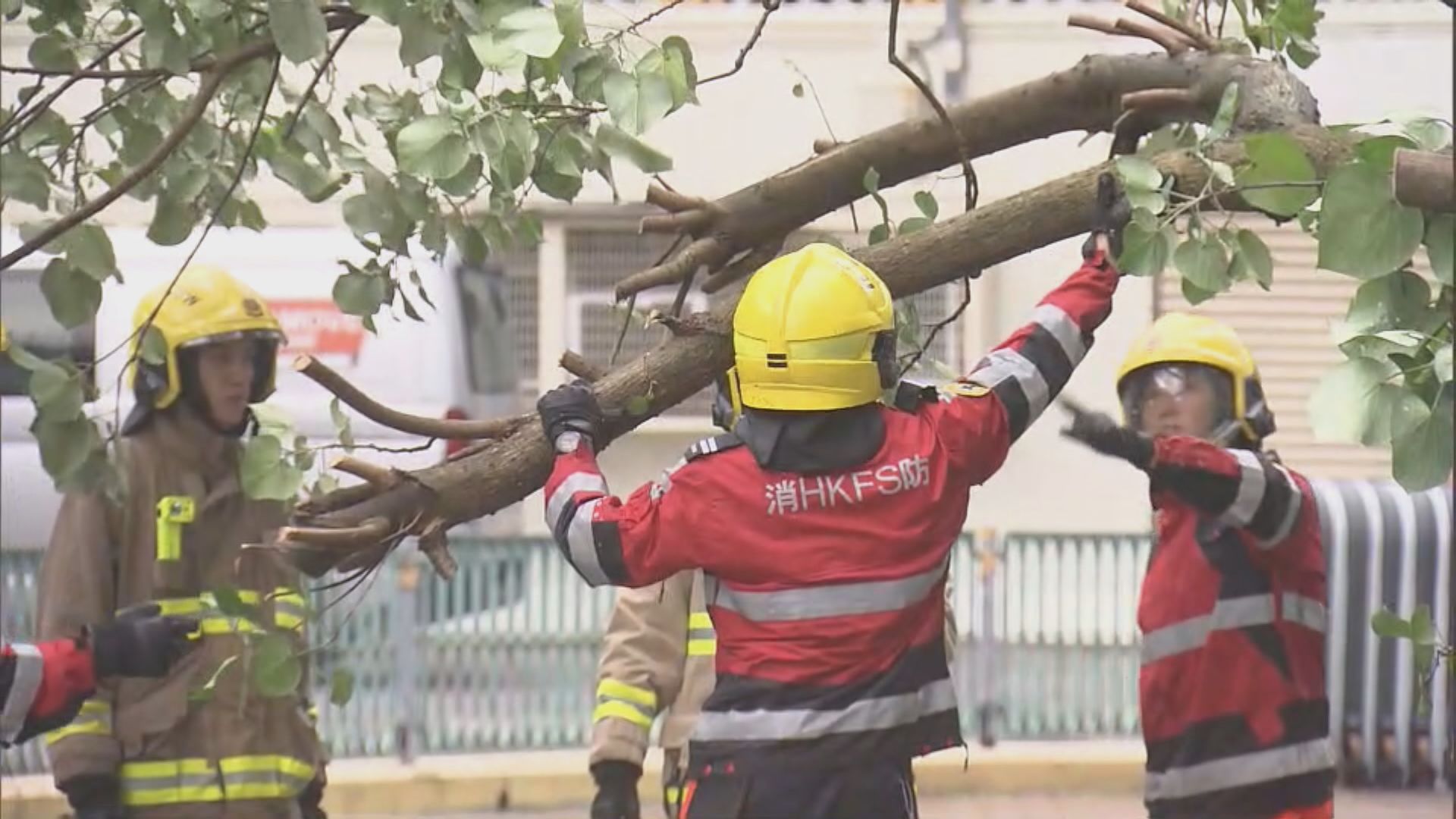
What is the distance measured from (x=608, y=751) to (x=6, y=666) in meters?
1.22

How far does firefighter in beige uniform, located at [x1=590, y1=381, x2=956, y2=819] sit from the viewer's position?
4430mm

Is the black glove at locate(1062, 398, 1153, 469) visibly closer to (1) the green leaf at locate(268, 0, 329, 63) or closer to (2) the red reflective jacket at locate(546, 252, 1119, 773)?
(2) the red reflective jacket at locate(546, 252, 1119, 773)

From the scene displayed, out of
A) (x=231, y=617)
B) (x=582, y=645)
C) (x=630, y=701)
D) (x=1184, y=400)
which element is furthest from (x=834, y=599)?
(x=582, y=645)

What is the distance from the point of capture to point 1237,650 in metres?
4.42

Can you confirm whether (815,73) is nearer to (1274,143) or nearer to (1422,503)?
(1422,503)

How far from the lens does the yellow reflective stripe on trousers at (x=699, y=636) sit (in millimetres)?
4441

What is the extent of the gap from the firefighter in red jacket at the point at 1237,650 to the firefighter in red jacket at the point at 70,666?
2.02 m

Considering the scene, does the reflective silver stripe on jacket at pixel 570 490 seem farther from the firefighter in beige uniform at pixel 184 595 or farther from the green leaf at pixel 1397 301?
the green leaf at pixel 1397 301

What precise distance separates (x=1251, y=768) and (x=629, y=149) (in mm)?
1777

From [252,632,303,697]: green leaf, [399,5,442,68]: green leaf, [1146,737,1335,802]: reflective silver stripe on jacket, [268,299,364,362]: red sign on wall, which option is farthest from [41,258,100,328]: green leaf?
[268,299,364,362]: red sign on wall

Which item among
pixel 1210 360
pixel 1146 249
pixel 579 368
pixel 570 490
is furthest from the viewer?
pixel 1210 360

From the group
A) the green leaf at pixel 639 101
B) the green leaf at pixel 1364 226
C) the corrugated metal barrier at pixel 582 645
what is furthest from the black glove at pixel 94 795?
the corrugated metal barrier at pixel 582 645

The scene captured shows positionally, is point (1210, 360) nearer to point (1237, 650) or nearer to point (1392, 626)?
point (1237, 650)

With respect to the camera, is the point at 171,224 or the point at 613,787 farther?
the point at 613,787
